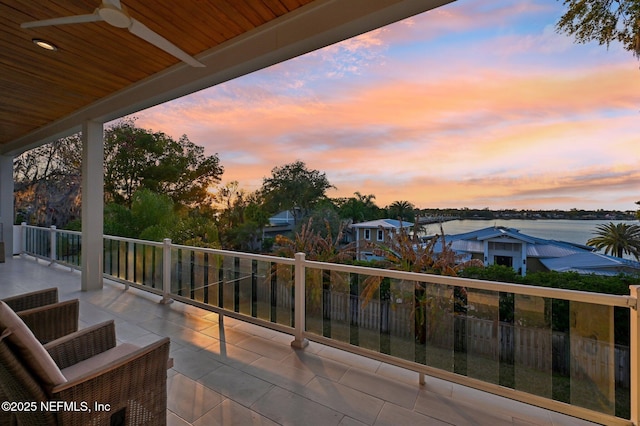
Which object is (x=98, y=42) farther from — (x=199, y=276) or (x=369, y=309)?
(x=369, y=309)

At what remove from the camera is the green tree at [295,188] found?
2191 cm

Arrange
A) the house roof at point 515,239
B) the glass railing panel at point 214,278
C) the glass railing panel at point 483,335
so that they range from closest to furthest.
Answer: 1. the glass railing panel at point 483,335
2. the glass railing panel at point 214,278
3. the house roof at point 515,239

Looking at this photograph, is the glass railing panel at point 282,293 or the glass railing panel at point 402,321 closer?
the glass railing panel at point 402,321

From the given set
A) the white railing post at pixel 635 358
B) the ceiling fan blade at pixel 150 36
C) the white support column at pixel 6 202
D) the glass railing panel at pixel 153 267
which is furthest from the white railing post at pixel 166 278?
the white support column at pixel 6 202

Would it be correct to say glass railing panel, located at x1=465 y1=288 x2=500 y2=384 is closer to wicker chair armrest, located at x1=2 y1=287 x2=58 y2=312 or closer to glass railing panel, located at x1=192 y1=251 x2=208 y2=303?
glass railing panel, located at x1=192 y1=251 x2=208 y2=303

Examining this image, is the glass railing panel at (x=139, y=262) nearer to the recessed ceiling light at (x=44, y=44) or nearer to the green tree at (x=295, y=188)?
the recessed ceiling light at (x=44, y=44)

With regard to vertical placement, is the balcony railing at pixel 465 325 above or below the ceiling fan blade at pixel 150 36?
below

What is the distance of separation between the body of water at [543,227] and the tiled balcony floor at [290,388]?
25.9ft

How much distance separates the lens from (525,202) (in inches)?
505

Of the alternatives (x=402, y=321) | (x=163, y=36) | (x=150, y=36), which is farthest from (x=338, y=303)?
(x=163, y=36)

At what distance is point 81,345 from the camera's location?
72.3 inches

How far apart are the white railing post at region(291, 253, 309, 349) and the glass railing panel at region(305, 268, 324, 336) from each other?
0.05 meters

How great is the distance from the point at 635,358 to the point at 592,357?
20 cm

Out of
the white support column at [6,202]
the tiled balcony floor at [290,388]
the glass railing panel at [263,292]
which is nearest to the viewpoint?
the tiled balcony floor at [290,388]
